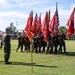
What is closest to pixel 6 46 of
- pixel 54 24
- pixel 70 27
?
pixel 70 27

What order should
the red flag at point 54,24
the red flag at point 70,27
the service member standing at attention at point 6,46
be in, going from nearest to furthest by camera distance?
the service member standing at attention at point 6,46, the red flag at point 70,27, the red flag at point 54,24

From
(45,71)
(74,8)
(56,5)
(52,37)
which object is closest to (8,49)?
(45,71)

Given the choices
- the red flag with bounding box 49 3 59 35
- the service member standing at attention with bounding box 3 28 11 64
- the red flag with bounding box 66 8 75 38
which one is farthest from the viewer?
the red flag with bounding box 49 3 59 35

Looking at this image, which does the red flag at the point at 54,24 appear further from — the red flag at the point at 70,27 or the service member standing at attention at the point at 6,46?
the service member standing at attention at the point at 6,46

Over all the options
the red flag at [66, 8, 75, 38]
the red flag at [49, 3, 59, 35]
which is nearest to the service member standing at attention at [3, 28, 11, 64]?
the red flag at [66, 8, 75, 38]

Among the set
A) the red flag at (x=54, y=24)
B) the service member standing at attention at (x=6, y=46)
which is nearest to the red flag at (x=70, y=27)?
the service member standing at attention at (x=6, y=46)

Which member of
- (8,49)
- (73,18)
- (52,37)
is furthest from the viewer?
(52,37)

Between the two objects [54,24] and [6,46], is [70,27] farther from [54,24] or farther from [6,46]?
[54,24]

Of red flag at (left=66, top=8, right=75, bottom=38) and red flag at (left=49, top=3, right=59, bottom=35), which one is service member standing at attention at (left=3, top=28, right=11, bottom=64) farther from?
red flag at (left=49, top=3, right=59, bottom=35)

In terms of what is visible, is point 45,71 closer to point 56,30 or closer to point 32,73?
point 32,73

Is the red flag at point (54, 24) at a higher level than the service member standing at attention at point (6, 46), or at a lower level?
higher

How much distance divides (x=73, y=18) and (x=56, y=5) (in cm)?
727

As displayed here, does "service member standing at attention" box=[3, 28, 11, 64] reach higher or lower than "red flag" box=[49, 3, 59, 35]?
lower

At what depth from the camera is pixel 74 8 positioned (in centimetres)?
1831
